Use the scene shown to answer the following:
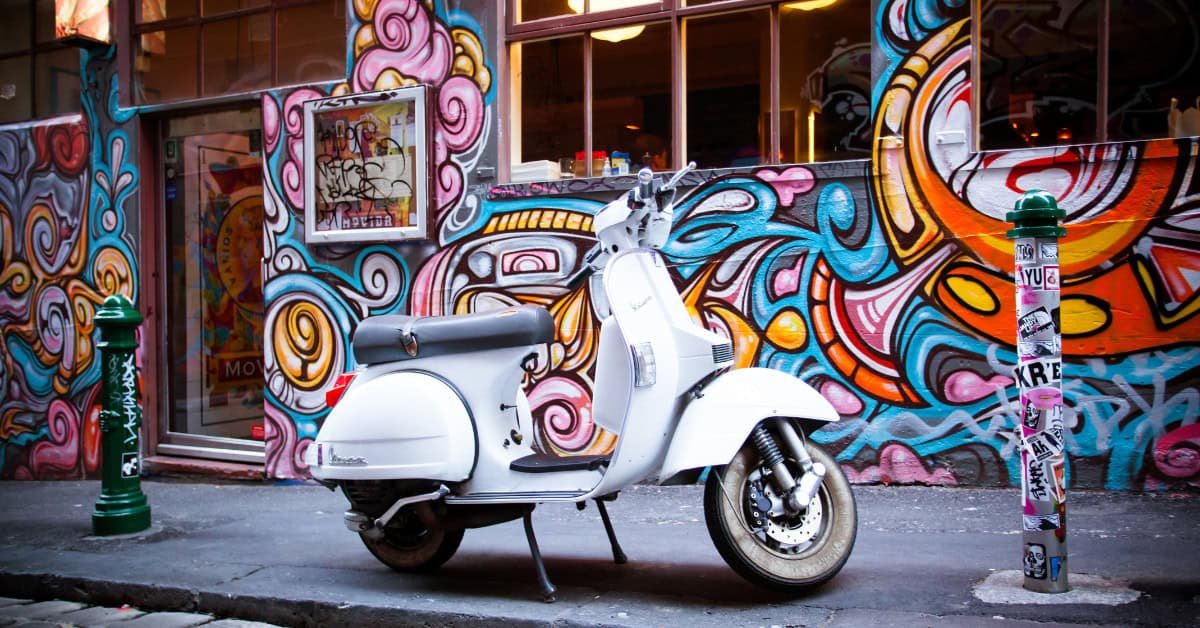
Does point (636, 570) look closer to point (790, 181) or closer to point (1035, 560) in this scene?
point (1035, 560)

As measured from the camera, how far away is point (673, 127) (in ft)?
23.7

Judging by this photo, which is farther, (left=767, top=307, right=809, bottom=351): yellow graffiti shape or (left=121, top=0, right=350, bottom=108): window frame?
(left=121, top=0, right=350, bottom=108): window frame

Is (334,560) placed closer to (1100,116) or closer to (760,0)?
(760,0)

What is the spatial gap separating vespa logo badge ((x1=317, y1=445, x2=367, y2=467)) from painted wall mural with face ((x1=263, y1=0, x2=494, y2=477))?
330 cm

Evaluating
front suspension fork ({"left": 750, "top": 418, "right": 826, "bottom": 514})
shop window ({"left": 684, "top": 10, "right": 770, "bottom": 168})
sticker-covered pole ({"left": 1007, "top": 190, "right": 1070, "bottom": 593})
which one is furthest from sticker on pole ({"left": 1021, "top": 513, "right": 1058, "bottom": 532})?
shop window ({"left": 684, "top": 10, "right": 770, "bottom": 168})

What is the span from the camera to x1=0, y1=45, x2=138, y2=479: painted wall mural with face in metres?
9.27

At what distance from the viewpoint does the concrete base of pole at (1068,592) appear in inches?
153

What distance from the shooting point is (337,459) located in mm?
4641

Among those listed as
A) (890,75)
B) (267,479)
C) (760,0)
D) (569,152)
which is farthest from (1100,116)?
(267,479)

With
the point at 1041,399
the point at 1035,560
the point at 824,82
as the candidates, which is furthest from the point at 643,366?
the point at 824,82

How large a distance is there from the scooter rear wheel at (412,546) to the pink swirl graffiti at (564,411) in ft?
8.01

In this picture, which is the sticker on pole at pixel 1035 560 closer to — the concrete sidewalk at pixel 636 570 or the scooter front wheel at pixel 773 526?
the concrete sidewalk at pixel 636 570

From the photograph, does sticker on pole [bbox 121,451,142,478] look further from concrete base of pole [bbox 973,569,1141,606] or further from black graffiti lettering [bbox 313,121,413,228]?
concrete base of pole [bbox 973,569,1141,606]

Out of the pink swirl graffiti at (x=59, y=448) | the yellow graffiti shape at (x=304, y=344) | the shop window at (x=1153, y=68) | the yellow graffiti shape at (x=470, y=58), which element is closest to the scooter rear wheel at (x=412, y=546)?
the yellow graffiti shape at (x=304, y=344)
